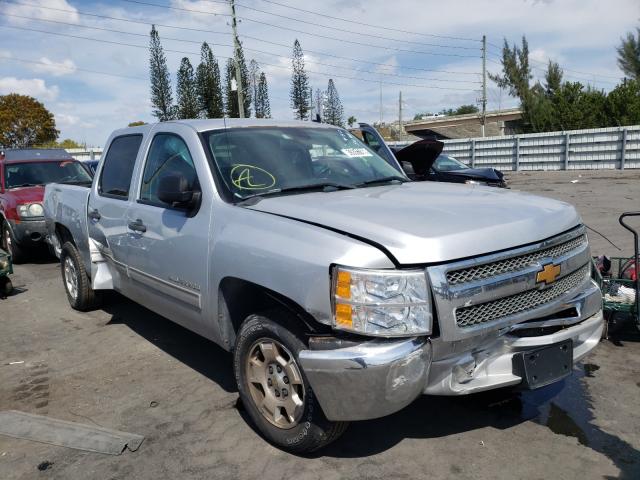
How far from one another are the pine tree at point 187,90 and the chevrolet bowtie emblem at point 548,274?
49.1m

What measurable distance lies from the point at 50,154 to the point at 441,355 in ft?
36.1

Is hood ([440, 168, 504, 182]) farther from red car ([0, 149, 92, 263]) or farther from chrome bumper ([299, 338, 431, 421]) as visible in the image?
chrome bumper ([299, 338, 431, 421])

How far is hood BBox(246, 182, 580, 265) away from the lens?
103 inches

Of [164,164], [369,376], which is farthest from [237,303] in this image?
[164,164]

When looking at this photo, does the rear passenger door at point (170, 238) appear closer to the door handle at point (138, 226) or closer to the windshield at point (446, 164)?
the door handle at point (138, 226)

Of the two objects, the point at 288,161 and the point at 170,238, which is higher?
the point at 288,161

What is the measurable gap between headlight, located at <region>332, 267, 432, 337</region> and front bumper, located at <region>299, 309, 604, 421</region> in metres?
0.08

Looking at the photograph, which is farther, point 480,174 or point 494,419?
point 480,174

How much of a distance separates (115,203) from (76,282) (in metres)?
1.74

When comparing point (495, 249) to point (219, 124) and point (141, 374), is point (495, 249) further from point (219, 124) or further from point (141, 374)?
point (141, 374)

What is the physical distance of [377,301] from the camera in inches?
101

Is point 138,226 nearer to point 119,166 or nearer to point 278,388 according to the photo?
point 119,166

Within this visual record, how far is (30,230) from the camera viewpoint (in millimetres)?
8984

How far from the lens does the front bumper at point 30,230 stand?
8.98 meters
